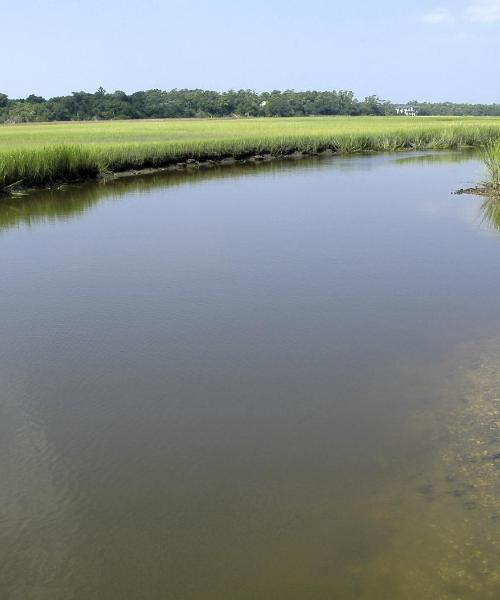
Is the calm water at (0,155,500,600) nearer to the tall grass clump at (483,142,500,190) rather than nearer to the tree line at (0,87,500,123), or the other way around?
the tall grass clump at (483,142,500,190)

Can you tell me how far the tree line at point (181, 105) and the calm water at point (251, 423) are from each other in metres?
47.7

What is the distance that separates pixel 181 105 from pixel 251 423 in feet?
208

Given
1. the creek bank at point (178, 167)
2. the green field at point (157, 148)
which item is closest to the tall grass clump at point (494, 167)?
the creek bank at point (178, 167)

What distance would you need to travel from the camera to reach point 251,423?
3697 millimetres

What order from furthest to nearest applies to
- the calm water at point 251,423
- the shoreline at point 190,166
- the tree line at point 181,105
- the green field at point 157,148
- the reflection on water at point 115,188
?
the tree line at point 181,105
the green field at point 157,148
the shoreline at point 190,166
the reflection on water at point 115,188
the calm water at point 251,423

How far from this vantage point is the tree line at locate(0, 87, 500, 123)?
5306cm

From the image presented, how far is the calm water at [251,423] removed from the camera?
102 inches

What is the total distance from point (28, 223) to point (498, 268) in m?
7.02

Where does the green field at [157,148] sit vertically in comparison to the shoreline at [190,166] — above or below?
above

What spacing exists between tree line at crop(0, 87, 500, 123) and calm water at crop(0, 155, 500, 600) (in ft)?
156

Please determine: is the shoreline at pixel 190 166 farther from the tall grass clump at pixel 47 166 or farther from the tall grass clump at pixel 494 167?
the tall grass clump at pixel 494 167

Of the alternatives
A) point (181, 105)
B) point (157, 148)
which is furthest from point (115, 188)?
point (181, 105)

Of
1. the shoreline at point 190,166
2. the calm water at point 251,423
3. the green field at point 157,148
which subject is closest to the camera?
the calm water at point 251,423

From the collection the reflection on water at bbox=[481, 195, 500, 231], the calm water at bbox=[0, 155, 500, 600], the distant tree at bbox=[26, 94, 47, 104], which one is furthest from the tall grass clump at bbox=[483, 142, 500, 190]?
the distant tree at bbox=[26, 94, 47, 104]
